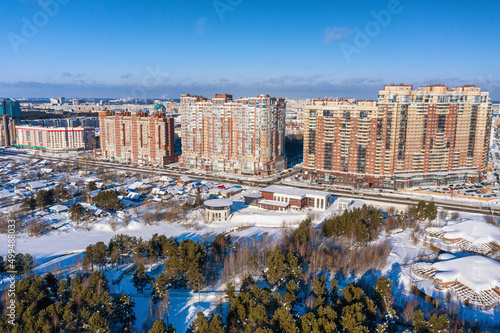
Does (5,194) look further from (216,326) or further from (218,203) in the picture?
(216,326)

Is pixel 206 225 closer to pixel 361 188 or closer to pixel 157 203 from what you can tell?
pixel 157 203

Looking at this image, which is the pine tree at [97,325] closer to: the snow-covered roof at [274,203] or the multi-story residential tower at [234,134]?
the snow-covered roof at [274,203]

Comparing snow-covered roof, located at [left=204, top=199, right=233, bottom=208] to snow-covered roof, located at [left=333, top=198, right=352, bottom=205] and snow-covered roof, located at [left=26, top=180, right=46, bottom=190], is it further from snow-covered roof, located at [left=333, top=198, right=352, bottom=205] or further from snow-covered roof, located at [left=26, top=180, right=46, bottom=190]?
snow-covered roof, located at [left=26, top=180, right=46, bottom=190]

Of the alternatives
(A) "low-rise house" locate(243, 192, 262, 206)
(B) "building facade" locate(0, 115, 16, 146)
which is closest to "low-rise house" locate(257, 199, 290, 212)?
(A) "low-rise house" locate(243, 192, 262, 206)

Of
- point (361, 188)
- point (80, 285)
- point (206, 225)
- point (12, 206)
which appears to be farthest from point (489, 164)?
point (12, 206)

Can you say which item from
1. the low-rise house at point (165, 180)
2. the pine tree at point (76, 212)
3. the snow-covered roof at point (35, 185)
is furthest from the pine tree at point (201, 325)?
the snow-covered roof at point (35, 185)
